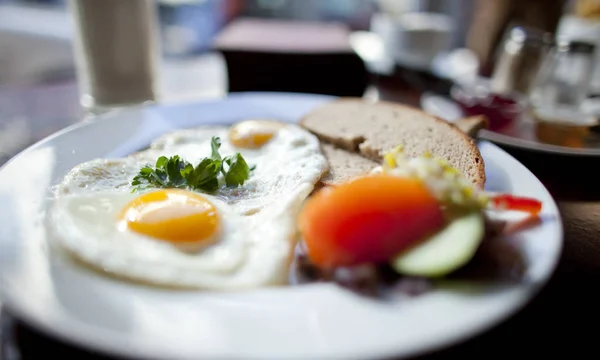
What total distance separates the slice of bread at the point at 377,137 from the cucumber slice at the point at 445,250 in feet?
1.28

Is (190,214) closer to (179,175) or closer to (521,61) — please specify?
(179,175)

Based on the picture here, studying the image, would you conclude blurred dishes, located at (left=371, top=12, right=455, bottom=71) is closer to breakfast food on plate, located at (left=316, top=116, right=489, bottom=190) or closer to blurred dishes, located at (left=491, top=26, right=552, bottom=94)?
blurred dishes, located at (left=491, top=26, right=552, bottom=94)

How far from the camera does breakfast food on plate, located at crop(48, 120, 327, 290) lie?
99 centimetres

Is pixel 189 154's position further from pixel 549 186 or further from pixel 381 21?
pixel 381 21

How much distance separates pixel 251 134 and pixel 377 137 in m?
0.45

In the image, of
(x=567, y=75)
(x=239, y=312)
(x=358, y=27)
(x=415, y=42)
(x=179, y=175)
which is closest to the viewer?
(x=239, y=312)

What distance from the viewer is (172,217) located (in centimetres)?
111

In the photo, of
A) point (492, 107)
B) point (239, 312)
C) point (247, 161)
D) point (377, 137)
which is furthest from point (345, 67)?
point (239, 312)

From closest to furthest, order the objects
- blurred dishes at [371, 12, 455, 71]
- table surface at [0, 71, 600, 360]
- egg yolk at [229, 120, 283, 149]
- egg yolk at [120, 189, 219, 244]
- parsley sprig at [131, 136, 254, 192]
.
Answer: table surface at [0, 71, 600, 360], egg yolk at [120, 189, 219, 244], parsley sprig at [131, 136, 254, 192], egg yolk at [229, 120, 283, 149], blurred dishes at [371, 12, 455, 71]

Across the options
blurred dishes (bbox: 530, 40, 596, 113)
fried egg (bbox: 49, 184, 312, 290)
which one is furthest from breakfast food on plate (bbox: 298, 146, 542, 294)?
blurred dishes (bbox: 530, 40, 596, 113)

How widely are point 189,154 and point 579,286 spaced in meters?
1.17

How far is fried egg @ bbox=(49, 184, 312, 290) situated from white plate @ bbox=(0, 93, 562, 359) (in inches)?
2.0

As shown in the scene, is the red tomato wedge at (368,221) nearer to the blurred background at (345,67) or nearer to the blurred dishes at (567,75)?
the blurred background at (345,67)

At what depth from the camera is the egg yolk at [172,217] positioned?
109 cm
